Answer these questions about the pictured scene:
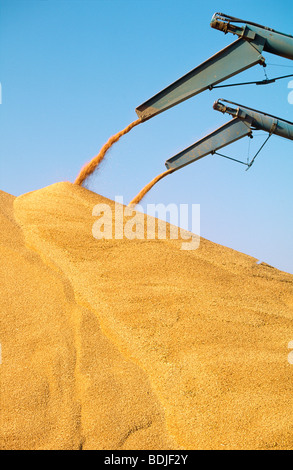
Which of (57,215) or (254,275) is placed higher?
(57,215)

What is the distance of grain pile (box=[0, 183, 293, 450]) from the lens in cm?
421

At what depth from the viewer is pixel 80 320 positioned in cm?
544

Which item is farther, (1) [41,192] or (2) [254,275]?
(1) [41,192]

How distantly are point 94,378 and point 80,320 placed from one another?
2.94 feet

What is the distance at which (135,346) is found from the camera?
5215 mm

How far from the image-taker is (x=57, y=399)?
14.6 ft

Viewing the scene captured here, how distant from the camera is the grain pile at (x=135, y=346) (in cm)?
421

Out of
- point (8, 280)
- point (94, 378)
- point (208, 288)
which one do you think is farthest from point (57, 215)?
point (94, 378)

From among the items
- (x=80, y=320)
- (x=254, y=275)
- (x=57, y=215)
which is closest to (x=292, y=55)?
(x=254, y=275)

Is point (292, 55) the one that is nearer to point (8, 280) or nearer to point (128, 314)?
point (128, 314)

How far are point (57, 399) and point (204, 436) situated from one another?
1358 mm

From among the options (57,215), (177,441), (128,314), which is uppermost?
(57,215)
